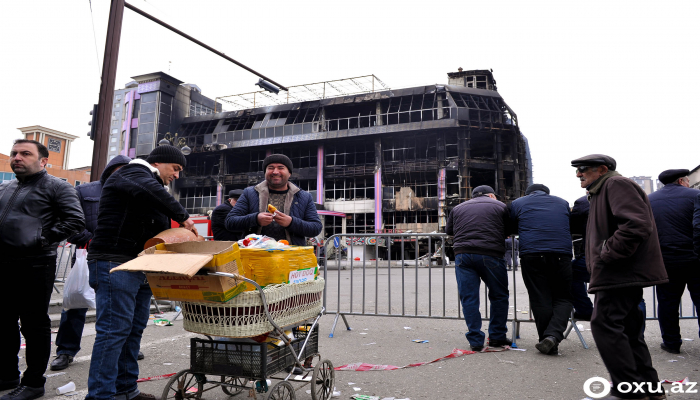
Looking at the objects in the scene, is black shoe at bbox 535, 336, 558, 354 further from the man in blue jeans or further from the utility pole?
the utility pole

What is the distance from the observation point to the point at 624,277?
A: 3264 millimetres

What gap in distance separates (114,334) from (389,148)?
34122 mm

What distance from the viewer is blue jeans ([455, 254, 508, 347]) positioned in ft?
17.1

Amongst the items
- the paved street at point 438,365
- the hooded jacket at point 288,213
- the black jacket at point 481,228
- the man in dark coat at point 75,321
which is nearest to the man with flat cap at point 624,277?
the paved street at point 438,365

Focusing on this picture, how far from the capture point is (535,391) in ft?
12.0

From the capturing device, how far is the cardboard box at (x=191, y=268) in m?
2.52

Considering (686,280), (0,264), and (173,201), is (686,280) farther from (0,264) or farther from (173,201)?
(0,264)

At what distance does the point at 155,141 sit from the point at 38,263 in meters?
42.5

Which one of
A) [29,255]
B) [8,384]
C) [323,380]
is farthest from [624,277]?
[8,384]

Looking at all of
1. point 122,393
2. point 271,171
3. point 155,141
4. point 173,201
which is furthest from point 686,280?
point 155,141

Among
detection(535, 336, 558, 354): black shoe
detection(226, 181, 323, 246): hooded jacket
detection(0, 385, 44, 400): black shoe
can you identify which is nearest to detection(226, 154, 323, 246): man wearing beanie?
detection(226, 181, 323, 246): hooded jacket

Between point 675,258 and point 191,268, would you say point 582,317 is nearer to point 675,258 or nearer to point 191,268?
point 675,258

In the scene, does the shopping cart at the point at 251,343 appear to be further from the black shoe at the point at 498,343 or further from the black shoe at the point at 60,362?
the black shoe at the point at 498,343

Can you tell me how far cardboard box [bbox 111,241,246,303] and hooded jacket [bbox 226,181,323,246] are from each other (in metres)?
1.25
